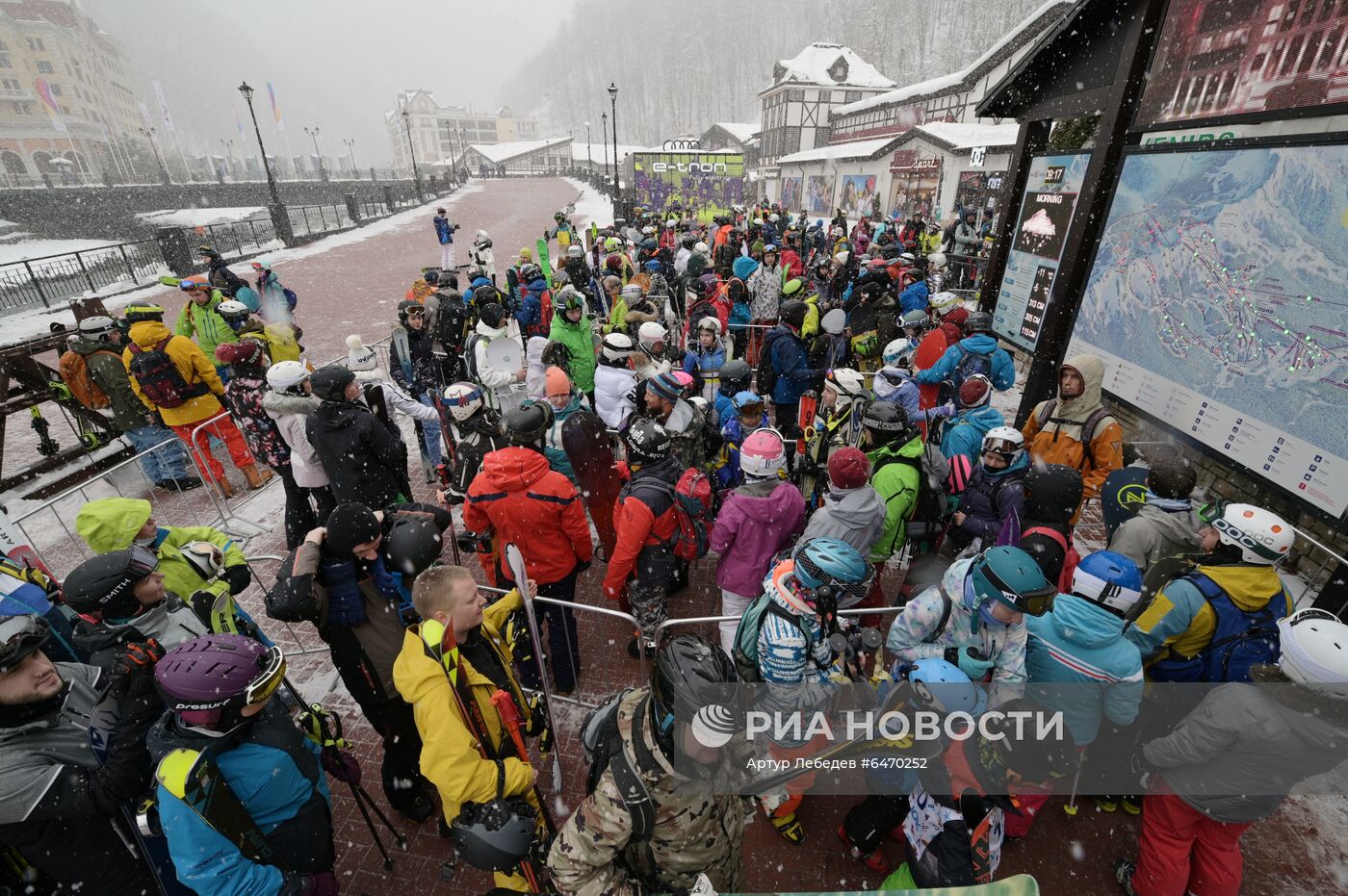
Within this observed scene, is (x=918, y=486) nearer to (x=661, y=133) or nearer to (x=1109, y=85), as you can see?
(x=1109, y=85)

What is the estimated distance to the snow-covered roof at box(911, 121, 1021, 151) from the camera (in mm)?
21266

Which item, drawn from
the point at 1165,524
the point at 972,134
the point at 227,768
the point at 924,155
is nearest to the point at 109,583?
the point at 227,768

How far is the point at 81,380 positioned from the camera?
7.05 meters

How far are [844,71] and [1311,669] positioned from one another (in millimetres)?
56815

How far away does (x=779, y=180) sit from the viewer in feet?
136

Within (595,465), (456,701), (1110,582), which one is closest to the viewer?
(456,701)

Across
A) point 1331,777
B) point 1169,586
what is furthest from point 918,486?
point 1331,777

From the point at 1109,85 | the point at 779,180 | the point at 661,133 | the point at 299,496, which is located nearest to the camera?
the point at 299,496

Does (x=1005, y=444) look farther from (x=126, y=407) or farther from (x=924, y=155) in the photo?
(x=924, y=155)

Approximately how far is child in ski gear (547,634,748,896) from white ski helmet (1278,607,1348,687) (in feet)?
7.55

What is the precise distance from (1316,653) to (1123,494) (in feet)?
7.89

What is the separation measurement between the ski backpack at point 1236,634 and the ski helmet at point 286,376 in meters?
6.34

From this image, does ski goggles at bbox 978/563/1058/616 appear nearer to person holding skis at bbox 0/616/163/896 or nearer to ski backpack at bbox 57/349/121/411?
person holding skis at bbox 0/616/163/896

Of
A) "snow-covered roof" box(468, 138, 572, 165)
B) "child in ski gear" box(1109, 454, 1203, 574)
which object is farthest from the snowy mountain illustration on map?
"snow-covered roof" box(468, 138, 572, 165)
